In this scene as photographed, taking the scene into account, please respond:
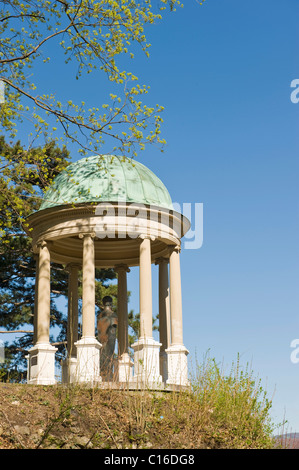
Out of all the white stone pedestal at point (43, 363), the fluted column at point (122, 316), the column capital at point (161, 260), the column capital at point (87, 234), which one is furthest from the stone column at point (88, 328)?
the column capital at point (161, 260)

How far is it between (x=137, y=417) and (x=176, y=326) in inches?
314

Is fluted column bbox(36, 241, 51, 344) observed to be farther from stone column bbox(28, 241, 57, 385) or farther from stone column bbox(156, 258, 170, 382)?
stone column bbox(156, 258, 170, 382)

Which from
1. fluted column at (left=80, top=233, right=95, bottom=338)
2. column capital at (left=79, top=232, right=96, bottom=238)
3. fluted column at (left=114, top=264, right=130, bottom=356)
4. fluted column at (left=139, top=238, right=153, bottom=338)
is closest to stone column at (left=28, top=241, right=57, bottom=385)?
fluted column at (left=80, top=233, right=95, bottom=338)

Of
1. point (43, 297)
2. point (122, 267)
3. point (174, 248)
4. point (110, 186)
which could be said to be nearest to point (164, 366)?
point (174, 248)

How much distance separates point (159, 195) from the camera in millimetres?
24938

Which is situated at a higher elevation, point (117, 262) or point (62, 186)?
point (62, 186)

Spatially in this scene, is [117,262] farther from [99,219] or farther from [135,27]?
[135,27]

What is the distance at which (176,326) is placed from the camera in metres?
24.0

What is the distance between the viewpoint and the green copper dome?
23734 mm

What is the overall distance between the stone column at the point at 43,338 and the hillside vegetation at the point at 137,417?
4.57 metres

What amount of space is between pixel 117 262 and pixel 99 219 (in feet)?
16.8

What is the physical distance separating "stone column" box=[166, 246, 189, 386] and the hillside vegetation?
4.97 metres
